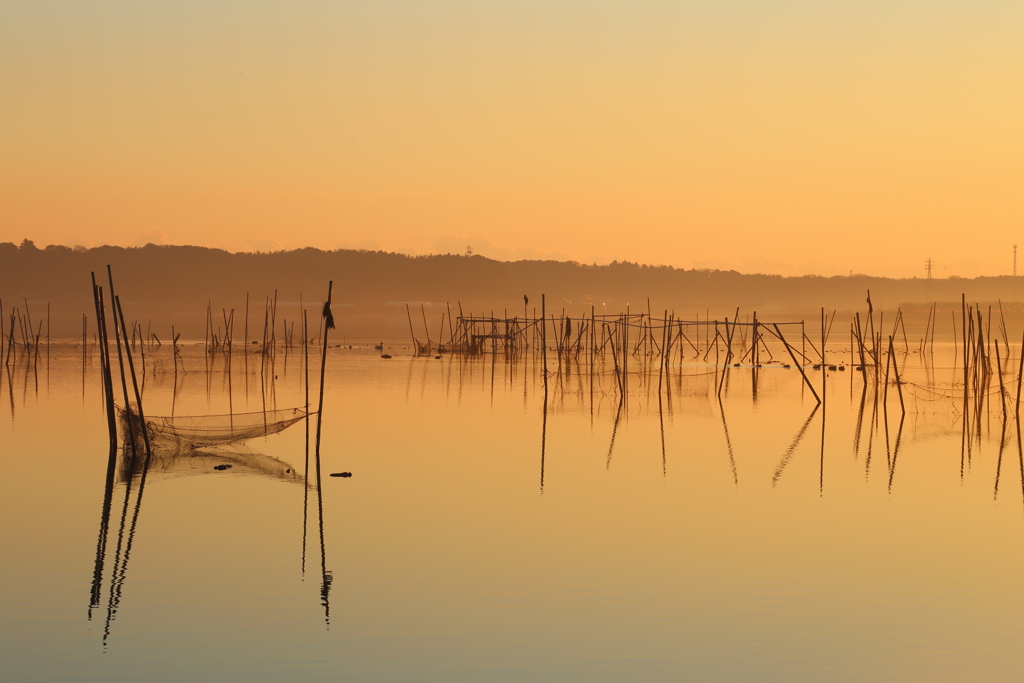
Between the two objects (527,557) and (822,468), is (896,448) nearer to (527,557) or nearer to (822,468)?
(822,468)

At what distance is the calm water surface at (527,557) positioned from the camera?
20.6 ft

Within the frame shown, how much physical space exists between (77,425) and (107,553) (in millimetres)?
8879

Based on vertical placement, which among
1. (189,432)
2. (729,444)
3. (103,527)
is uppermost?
(189,432)

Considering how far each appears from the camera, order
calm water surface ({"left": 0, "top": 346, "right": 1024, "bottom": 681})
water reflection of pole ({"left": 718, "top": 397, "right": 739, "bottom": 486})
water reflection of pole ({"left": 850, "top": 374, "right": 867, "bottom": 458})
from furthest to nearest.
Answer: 1. water reflection of pole ({"left": 850, "top": 374, "right": 867, "bottom": 458})
2. water reflection of pole ({"left": 718, "top": 397, "right": 739, "bottom": 486})
3. calm water surface ({"left": 0, "top": 346, "right": 1024, "bottom": 681})

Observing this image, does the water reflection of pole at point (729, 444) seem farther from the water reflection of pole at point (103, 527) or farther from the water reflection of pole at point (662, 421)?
the water reflection of pole at point (103, 527)

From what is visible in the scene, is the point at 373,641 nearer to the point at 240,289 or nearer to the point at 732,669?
the point at 732,669

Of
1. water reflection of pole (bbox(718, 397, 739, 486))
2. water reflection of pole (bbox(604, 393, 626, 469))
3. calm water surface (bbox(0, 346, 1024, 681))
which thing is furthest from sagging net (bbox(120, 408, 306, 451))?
water reflection of pole (bbox(718, 397, 739, 486))

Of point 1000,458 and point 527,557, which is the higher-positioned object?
point 1000,458

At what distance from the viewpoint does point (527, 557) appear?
8.48 metres

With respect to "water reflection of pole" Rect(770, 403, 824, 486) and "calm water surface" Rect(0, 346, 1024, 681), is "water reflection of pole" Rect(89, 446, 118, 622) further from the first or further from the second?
"water reflection of pole" Rect(770, 403, 824, 486)

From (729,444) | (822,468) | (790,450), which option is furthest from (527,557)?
(729,444)

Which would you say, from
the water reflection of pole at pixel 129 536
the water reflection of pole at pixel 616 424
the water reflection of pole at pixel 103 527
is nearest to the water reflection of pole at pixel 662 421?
the water reflection of pole at pixel 616 424

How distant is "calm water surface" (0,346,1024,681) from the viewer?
6281mm

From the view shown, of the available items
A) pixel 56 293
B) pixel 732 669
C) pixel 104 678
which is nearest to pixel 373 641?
pixel 104 678
